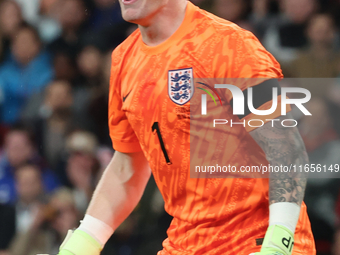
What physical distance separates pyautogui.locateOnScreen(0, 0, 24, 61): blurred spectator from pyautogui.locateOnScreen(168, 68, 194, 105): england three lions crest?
3.03 meters

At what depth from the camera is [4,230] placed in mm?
3801

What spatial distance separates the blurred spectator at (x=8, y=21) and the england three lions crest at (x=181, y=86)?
3.03m

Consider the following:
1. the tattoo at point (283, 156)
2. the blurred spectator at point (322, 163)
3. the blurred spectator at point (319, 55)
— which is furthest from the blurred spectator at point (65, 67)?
the tattoo at point (283, 156)

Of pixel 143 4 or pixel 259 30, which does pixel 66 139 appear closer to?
pixel 259 30

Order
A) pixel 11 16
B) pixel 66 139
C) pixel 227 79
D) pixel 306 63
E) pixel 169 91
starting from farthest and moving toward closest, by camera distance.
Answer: pixel 11 16 → pixel 66 139 → pixel 306 63 → pixel 169 91 → pixel 227 79

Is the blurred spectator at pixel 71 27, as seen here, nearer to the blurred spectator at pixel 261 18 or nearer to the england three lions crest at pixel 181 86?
the blurred spectator at pixel 261 18

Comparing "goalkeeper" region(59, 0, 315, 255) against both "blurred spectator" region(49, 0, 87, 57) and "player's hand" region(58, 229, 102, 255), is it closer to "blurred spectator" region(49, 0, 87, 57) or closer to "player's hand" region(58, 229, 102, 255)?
"player's hand" region(58, 229, 102, 255)

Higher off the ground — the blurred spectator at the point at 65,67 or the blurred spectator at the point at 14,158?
the blurred spectator at the point at 65,67

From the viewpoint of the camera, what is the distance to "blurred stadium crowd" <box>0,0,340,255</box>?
9.36 ft

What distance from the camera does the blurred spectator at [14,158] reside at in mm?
3887

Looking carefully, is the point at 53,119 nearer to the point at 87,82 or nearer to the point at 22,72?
the point at 87,82

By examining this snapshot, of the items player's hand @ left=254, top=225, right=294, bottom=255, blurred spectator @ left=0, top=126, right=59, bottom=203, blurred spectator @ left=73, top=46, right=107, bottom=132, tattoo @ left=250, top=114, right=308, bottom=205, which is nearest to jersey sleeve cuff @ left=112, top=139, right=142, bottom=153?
tattoo @ left=250, top=114, right=308, bottom=205

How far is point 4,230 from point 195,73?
9.17 ft

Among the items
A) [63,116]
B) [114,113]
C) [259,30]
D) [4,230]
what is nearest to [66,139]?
[63,116]
